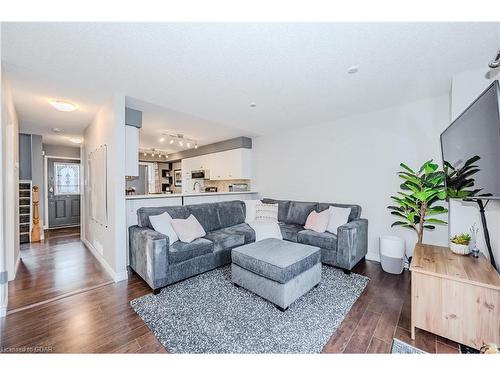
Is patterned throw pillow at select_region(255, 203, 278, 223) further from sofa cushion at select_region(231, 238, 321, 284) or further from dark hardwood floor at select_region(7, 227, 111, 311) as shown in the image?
dark hardwood floor at select_region(7, 227, 111, 311)

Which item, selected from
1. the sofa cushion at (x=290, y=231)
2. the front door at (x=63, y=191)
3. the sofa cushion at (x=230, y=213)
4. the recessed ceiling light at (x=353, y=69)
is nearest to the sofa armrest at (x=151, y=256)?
the sofa cushion at (x=230, y=213)

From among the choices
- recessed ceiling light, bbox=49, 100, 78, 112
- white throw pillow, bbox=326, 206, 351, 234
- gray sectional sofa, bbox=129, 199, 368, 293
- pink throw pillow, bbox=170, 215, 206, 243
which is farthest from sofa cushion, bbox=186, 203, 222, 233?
recessed ceiling light, bbox=49, 100, 78, 112

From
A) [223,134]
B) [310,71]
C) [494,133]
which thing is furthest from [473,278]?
[223,134]

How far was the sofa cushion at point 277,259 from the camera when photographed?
2.04 metres

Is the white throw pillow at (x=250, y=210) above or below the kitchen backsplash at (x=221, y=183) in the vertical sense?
below

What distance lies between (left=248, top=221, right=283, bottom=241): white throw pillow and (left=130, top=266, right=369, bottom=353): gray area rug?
998 millimetres

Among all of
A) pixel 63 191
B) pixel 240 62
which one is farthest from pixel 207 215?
pixel 63 191

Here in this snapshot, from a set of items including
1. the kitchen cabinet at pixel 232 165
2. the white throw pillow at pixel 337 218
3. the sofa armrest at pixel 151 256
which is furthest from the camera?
the kitchen cabinet at pixel 232 165

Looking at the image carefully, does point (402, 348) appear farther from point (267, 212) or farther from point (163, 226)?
point (267, 212)

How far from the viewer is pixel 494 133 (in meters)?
1.39

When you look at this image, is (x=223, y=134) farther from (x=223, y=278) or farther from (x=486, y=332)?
(x=486, y=332)

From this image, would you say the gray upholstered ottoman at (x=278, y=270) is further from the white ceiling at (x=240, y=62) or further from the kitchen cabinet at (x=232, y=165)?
the kitchen cabinet at (x=232, y=165)

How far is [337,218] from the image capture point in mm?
3244

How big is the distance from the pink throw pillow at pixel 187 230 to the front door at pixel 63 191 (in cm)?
541
